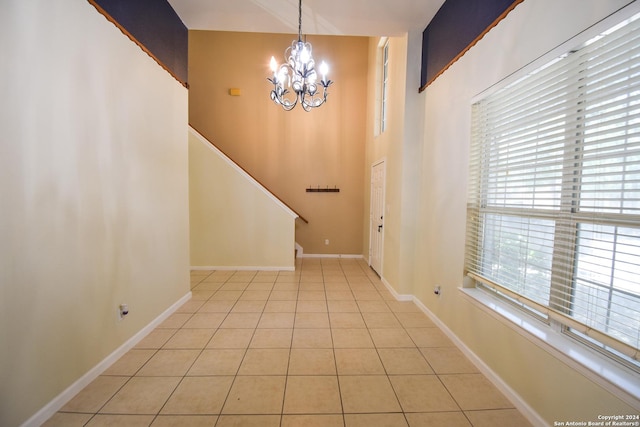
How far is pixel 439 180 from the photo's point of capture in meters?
2.83

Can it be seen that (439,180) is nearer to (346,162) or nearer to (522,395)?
(522,395)

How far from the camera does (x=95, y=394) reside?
1.81 meters

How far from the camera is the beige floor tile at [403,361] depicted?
2.10 metres

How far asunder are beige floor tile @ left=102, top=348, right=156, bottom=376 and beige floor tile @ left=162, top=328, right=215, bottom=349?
16 cm

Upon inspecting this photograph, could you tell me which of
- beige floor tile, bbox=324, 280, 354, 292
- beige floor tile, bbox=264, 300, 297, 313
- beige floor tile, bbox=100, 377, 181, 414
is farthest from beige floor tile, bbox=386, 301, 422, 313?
beige floor tile, bbox=100, 377, 181, 414

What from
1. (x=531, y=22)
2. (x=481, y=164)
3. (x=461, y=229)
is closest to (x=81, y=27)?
(x=531, y=22)

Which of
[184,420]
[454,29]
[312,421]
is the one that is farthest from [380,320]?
[454,29]

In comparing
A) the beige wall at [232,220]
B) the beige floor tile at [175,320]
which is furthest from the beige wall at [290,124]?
the beige floor tile at [175,320]

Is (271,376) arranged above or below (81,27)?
below

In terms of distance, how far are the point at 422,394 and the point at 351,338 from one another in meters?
0.83

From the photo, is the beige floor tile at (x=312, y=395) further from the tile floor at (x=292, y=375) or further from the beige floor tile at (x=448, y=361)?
the beige floor tile at (x=448, y=361)

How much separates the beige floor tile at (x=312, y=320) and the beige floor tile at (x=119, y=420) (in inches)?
56.8

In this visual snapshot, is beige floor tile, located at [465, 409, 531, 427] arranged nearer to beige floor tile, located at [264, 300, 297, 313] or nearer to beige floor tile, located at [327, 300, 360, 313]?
beige floor tile, located at [327, 300, 360, 313]

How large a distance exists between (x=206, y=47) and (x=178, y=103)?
3.63m
